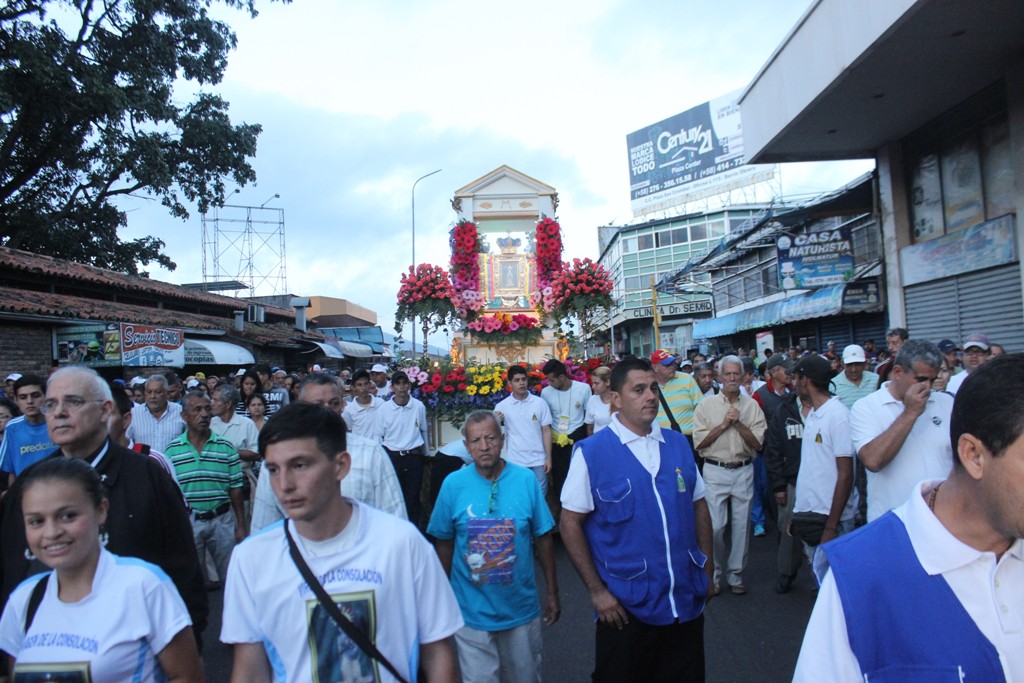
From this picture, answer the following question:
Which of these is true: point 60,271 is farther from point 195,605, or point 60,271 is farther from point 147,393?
point 195,605

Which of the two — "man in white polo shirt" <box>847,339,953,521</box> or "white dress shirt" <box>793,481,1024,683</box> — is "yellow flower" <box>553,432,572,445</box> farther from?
"white dress shirt" <box>793,481,1024,683</box>

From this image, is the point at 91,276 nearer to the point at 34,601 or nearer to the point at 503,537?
the point at 503,537

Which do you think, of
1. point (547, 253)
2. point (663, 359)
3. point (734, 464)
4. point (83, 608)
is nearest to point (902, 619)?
point (83, 608)

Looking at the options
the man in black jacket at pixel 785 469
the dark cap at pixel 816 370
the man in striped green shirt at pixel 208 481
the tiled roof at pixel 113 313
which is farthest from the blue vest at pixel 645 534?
the tiled roof at pixel 113 313

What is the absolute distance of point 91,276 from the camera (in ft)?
58.1

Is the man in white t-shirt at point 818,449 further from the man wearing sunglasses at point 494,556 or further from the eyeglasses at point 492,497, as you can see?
the eyeglasses at point 492,497

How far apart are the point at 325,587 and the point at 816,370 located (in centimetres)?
426

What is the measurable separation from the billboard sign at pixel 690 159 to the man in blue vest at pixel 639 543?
3879cm

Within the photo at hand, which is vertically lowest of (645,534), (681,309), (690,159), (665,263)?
(645,534)

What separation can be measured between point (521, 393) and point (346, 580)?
5448mm

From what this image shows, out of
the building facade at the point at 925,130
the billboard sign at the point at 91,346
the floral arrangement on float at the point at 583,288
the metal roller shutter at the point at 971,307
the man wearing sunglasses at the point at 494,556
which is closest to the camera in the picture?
the man wearing sunglasses at the point at 494,556

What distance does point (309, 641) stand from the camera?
2.02m

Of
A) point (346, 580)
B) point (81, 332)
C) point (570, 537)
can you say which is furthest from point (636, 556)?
point (81, 332)

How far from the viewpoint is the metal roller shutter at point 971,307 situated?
36.8 feet
